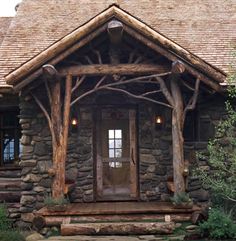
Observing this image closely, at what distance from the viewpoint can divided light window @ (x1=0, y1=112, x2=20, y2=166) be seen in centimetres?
1119

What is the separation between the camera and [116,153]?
35.4ft

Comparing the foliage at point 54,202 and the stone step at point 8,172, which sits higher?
the stone step at point 8,172

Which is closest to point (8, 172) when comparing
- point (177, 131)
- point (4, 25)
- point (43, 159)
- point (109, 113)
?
point (43, 159)

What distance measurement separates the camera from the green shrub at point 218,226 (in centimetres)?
769

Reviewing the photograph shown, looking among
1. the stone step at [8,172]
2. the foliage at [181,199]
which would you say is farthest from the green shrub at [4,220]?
the foliage at [181,199]

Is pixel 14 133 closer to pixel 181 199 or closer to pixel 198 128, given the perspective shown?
pixel 198 128

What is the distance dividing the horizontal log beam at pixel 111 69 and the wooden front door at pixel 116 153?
178cm

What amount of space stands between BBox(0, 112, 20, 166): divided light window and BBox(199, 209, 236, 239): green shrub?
5.52 m

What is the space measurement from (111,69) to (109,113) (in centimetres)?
196

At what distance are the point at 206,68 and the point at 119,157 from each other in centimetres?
338

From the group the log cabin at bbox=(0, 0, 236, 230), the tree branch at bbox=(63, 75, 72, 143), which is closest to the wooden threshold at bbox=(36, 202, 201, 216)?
the log cabin at bbox=(0, 0, 236, 230)

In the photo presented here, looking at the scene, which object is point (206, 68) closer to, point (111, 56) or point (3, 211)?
point (111, 56)

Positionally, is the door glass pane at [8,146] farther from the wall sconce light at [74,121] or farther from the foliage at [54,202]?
the foliage at [54,202]

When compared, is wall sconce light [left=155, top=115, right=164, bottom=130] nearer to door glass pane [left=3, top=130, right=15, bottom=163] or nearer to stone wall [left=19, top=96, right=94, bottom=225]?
stone wall [left=19, top=96, right=94, bottom=225]
